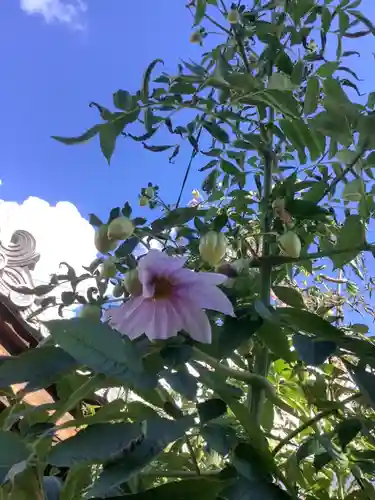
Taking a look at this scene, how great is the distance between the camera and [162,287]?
20.1 inches

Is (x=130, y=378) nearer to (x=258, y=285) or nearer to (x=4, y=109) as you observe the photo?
(x=258, y=285)

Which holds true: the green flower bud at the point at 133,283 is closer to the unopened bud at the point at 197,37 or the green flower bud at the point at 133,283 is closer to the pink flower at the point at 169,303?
the pink flower at the point at 169,303

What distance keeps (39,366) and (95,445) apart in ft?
0.30

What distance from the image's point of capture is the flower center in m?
0.51

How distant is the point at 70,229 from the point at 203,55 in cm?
95

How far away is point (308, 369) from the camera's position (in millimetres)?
721

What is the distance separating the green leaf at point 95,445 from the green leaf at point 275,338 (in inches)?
6.9

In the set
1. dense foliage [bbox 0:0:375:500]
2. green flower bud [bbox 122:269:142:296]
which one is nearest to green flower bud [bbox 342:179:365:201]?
dense foliage [bbox 0:0:375:500]

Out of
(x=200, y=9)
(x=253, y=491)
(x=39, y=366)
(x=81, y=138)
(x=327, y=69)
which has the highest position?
(x=200, y=9)

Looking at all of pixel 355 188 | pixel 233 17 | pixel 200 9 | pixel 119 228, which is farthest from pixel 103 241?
pixel 200 9

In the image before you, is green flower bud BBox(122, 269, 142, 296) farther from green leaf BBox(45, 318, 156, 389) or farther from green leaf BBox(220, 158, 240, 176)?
green leaf BBox(220, 158, 240, 176)

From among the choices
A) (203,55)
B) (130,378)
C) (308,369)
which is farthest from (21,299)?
(130,378)

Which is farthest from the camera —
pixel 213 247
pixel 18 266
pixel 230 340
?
pixel 18 266

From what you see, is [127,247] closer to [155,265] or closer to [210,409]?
[155,265]
